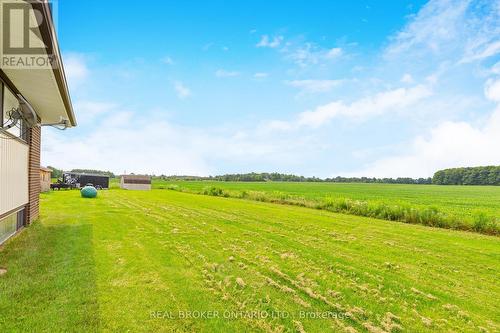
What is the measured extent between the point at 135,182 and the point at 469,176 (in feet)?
356

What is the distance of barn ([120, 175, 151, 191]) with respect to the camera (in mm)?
46188

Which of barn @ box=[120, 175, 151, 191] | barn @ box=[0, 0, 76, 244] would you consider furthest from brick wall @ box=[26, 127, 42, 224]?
barn @ box=[120, 175, 151, 191]

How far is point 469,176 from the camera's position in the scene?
9831cm

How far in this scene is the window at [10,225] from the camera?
7.33m

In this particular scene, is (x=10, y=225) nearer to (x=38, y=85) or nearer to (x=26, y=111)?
(x=26, y=111)

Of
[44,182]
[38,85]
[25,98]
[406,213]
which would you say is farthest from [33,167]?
[44,182]

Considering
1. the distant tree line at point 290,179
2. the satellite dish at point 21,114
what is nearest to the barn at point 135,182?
the satellite dish at point 21,114

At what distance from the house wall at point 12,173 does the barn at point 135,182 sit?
128 ft

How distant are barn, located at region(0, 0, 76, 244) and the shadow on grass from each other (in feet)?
3.56

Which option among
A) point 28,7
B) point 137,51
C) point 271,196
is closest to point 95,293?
point 28,7

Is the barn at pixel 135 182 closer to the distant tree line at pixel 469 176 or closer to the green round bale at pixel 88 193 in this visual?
the green round bale at pixel 88 193

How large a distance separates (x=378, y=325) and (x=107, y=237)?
7.70 metres

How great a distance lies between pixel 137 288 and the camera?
4.71 metres

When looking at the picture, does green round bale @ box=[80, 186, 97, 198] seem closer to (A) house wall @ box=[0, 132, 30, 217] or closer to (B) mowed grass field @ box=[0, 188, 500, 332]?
(B) mowed grass field @ box=[0, 188, 500, 332]
